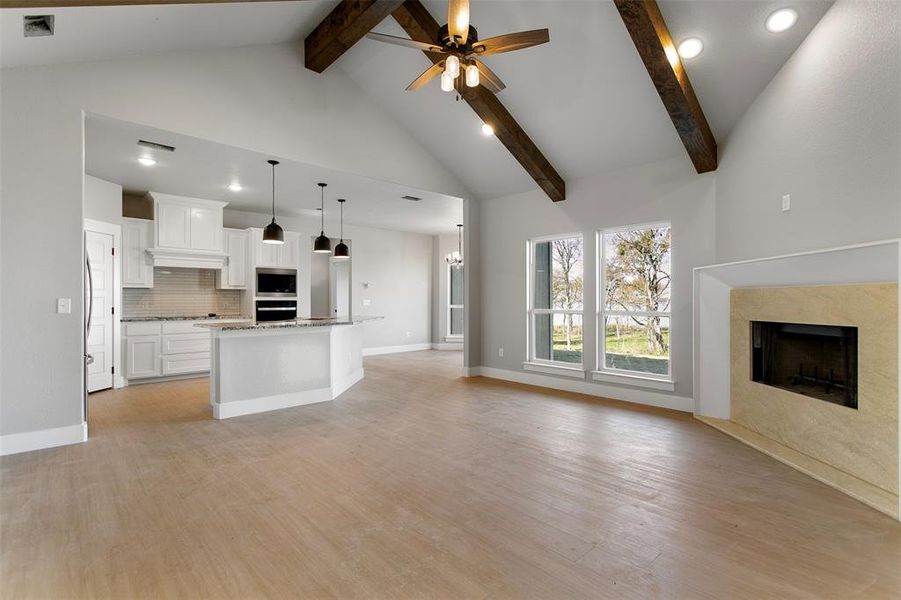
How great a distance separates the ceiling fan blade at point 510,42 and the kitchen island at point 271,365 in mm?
3293

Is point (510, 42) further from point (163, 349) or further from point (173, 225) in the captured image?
point (163, 349)

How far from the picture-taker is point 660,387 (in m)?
4.99

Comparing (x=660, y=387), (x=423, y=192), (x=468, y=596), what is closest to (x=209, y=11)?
(x=423, y=192)

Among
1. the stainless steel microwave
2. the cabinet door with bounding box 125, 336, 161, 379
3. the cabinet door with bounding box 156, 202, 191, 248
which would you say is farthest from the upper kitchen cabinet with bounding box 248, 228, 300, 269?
the cabinet door with bounding box 125, 336, 161, 379

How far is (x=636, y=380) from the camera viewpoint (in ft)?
17.1

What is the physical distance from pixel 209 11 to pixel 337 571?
13.9 ft

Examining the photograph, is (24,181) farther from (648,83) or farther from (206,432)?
(648,83)

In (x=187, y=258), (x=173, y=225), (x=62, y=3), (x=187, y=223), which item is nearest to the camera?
(x=62, y=3)

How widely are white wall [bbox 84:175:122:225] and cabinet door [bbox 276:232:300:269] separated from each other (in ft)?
7.79

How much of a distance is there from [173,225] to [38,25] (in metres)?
4.04

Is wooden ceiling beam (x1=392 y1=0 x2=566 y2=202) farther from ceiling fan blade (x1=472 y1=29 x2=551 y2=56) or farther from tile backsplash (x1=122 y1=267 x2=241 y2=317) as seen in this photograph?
tile backsplash (x1=122 y1=267 x2=241 y2=317)

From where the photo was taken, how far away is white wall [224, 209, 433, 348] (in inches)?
383

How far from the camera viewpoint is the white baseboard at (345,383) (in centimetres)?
549

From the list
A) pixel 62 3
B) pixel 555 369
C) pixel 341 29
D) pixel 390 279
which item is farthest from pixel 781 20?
pixel 390 279
